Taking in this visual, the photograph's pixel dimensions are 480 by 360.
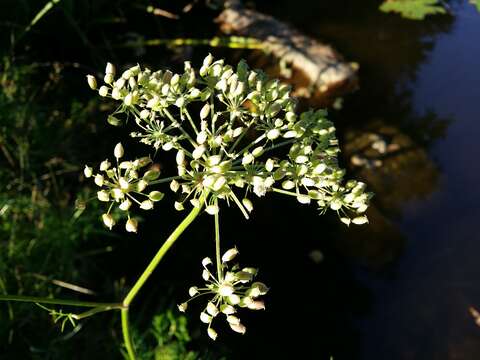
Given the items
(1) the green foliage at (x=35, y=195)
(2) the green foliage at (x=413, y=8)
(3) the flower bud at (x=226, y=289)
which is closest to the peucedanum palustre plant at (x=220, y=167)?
(3) the flower bud at (x=226, y=289)

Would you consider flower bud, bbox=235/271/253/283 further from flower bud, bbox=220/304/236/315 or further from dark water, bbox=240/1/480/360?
dark water, bbox=240/1/480/360

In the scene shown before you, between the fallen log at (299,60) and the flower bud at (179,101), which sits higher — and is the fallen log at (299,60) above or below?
below

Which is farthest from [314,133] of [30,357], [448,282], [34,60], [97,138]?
[34,60]

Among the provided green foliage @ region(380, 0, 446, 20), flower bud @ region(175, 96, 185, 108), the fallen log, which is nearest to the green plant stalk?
flower bud @ region(175, 96, 185, 108)

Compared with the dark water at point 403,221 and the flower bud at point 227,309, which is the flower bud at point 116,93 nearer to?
the flower bud at point 227,309

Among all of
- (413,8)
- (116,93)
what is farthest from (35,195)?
(413,8)

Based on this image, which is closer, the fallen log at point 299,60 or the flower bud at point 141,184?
the flower bud at point 141,184

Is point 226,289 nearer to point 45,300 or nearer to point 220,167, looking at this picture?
point 220,167
